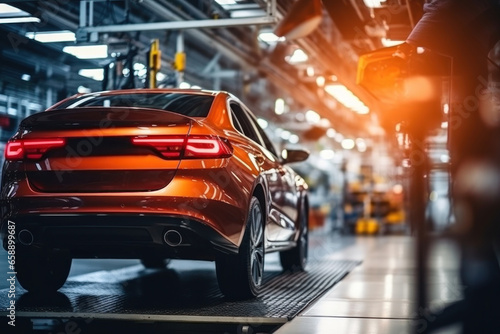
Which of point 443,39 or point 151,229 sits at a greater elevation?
point 443,39

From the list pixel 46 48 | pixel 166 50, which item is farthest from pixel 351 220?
pixel 46 48

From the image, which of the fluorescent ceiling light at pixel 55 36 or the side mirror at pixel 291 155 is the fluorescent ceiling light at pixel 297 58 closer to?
the fluorescent ceiling light at pixel 55 36

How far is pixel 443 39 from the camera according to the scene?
3.72 m

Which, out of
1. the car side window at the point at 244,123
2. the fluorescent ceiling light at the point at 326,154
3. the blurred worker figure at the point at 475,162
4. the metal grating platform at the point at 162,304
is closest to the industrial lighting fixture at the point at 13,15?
the metal grating platform at the point at 162,304

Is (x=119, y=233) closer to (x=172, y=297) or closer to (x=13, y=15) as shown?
(x=172, y=297)

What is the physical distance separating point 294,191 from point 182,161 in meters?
2.73

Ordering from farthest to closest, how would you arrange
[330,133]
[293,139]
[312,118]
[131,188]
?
1. [330,133]
2. [293,139]
3. [312,118]
4. [131,188]

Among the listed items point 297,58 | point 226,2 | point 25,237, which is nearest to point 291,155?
point 226,2

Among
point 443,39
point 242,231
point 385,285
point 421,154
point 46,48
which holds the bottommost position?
point 385,285

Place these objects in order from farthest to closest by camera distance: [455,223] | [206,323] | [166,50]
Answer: [166,50] → [206,323] → [455,223]

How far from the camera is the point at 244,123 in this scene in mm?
6086

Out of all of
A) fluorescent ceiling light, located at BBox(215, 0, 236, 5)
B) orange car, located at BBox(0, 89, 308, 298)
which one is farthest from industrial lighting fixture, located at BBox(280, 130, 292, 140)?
orange car, located at BBox(0, 89, 308, 298)

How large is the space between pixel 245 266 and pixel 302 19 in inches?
76.1

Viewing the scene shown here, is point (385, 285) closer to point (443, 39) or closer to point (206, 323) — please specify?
point (206, 323)
